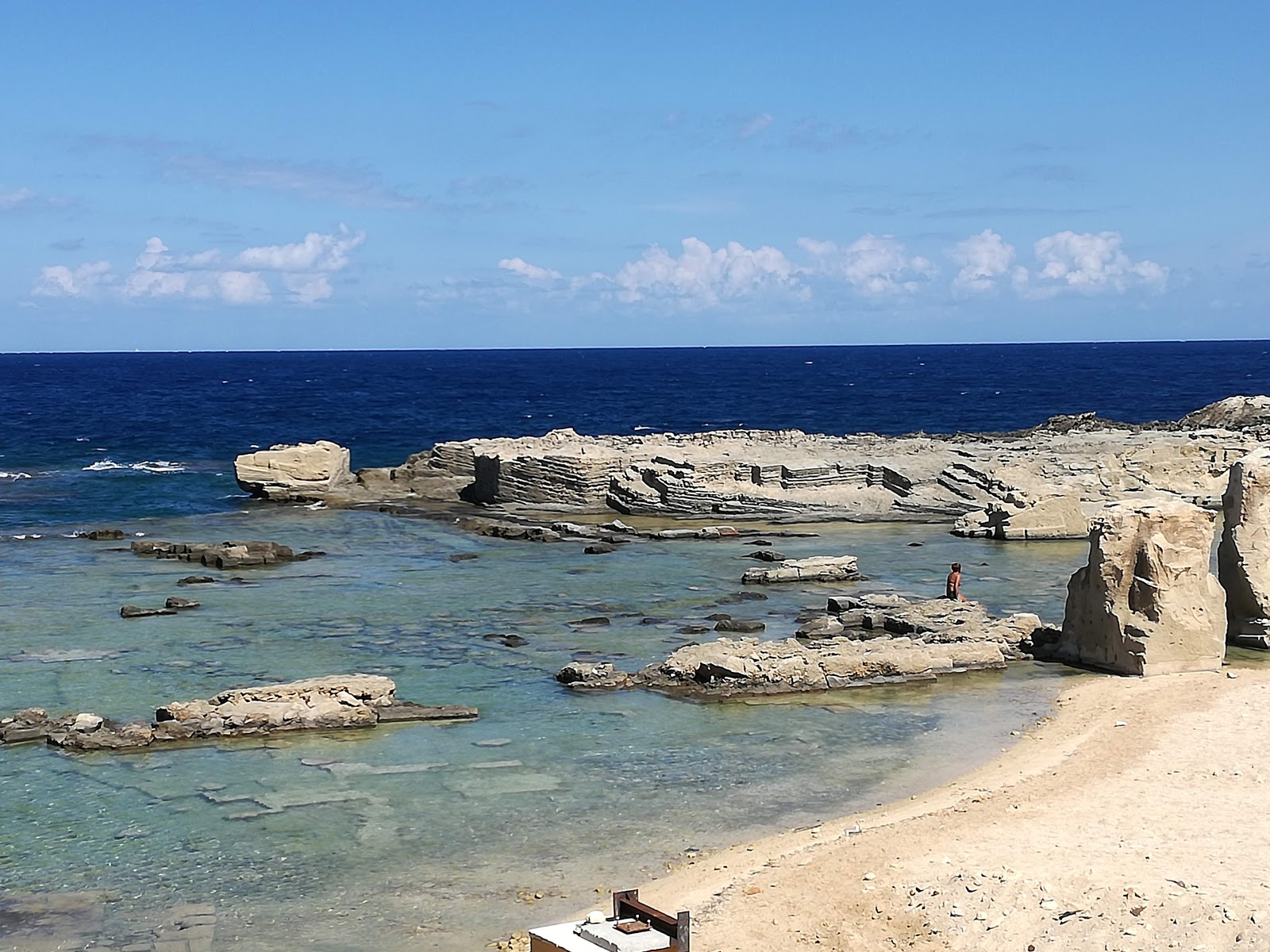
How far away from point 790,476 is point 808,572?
942cm

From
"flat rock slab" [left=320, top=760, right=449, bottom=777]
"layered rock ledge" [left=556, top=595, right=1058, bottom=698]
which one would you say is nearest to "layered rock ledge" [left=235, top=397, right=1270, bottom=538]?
"layered rock ledge" [left=556, top=595, right=1058, bottom=698]

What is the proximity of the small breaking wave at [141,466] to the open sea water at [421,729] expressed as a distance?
5.91m

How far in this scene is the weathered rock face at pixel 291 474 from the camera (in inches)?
1555

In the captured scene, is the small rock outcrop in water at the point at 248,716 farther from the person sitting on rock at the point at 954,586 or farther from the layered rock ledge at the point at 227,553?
the layered rock ledge at the point at 227,553

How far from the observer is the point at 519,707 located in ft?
57.8

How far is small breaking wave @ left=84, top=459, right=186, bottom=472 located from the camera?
48625 millimetres

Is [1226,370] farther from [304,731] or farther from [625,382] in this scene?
[304,731]

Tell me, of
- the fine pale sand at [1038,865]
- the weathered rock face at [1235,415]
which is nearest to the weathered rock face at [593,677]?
the fine pale sand at [1038,865]

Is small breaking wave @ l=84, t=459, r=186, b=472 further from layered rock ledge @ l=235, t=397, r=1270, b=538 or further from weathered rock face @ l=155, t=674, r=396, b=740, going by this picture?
weathered rock face @ l=155, t=674, r=396, b=740

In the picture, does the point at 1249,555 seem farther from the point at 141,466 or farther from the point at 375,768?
the point at 141,466

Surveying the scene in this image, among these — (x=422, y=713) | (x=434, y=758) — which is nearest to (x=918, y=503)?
(x=422, y=713)

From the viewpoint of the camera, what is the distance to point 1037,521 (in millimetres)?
31109

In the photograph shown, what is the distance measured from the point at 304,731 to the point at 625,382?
10428 cm

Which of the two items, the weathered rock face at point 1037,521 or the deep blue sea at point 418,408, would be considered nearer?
the weathered rock face at point 1037,521
